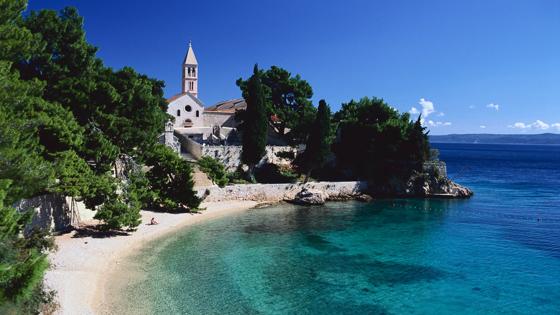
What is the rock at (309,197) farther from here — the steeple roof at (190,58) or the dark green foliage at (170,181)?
the steeple roof at (190,58)

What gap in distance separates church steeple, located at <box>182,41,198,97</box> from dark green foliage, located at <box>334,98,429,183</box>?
29790mm

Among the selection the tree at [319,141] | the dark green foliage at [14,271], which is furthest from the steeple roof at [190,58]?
the dark green foliage at [14,271]

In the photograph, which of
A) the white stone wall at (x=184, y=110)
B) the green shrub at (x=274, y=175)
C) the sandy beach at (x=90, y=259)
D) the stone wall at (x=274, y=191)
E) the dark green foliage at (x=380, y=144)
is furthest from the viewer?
the white stone wall at (x=184, y=110)

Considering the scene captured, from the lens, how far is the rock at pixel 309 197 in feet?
134

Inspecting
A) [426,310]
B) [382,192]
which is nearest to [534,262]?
[426,310]

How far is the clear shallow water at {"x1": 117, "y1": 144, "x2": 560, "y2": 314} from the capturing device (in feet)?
57.1

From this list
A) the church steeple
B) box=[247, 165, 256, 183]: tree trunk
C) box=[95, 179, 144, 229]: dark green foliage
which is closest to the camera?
box=[95, 179, 144, 229]: dark green foliage

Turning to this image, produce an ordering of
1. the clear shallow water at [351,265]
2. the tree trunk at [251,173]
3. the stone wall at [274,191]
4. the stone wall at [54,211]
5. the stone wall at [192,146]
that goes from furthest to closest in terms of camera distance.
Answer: the stone wall at [192,146], the tree trunk at [251,173], the stone wall at [274,191], the stone wall at [54,211], the clear shallow water at [351,265]

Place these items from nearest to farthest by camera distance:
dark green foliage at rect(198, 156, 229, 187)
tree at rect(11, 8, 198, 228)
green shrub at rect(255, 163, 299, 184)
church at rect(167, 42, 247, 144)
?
1. tree at rect(11, 8, 198, 228)
2. dark green foliage at rect(198, 156, 229, 187)
3. green shrub at rect(255, 163, 299, 184)
4. church at rect(167, 42, 247, 144)

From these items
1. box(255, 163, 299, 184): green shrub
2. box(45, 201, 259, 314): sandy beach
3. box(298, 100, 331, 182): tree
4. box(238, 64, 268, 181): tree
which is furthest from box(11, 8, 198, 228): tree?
box(298, 100, 331, 182): tree

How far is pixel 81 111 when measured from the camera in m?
28.2

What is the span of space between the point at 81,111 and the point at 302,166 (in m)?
26.6

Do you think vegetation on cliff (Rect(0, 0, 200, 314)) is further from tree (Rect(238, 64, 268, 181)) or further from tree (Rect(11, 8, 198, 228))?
tree (Rect(238, 64, 268, 181))

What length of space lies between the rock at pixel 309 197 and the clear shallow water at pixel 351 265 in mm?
2454
